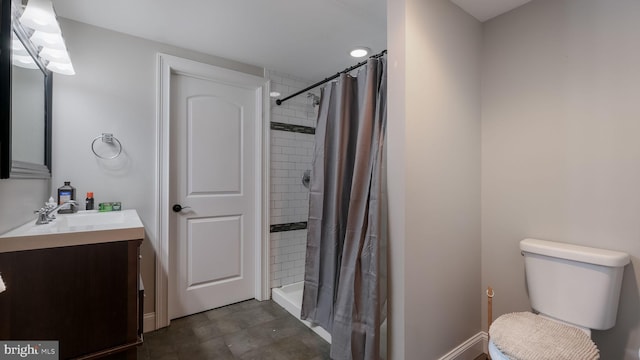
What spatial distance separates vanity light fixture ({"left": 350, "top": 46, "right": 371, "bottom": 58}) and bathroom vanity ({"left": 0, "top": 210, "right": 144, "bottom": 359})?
198 cm

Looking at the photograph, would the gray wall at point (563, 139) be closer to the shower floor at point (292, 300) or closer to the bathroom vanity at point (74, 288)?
the shower floor at point (292, 300)

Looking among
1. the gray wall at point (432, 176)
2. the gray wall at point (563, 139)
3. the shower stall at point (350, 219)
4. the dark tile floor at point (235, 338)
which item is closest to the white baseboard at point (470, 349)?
the gray wall at point (432, 176)

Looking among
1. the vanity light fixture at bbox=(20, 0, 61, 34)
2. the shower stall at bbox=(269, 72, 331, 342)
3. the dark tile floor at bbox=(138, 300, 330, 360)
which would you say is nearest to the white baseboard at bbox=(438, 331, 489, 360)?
the dark tile floor at bbox=(138, 300, 330, 360)

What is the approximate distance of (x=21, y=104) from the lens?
51.1 inches

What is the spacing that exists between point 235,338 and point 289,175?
1501mm

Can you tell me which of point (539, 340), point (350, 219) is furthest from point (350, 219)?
point (539, 340)

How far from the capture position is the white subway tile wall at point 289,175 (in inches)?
108

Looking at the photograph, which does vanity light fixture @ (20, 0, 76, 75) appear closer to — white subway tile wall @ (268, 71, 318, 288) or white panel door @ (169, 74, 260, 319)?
white panel door @ (169, 74, 260, 319)

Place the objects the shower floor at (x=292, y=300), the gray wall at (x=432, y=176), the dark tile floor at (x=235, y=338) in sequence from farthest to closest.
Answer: the shower floor at (x=292, y=300) < the dark tile floor at (x=235, y=338) < the gray wall at (x=432, y=176)

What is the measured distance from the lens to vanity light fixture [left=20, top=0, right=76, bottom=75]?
1.20m

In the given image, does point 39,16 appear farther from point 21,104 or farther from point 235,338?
point 235,338

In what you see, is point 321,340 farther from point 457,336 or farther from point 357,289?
point 457,336

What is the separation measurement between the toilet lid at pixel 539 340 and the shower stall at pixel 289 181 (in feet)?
5.82

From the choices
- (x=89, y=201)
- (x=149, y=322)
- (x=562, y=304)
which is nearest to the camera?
(x=562, y=304)
